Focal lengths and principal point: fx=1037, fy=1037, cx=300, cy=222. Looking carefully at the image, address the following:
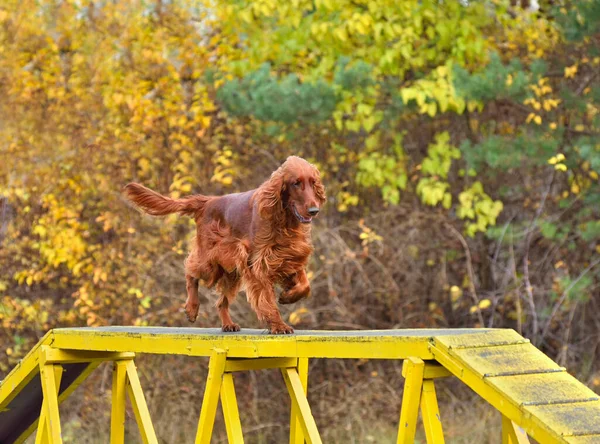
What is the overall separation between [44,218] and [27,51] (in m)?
2.10

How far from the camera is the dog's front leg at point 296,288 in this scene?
5.92m

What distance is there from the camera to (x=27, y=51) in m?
12.1

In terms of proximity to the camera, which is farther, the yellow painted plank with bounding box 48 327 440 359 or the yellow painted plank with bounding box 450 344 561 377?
the yellow painted plank with bounding box 48 327 440 359

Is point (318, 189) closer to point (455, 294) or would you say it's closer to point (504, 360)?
point (504, 360)

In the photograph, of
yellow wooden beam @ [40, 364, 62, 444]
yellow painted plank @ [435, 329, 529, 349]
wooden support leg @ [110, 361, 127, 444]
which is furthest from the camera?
wooden support leg @ [110, 361, 127, 444]

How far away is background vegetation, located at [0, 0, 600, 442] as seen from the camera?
10.3 m

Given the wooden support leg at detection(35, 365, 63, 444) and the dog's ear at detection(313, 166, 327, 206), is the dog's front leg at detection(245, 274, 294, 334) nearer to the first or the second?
the dog's ear at detection(313, 166, 327, 206)

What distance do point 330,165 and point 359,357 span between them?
19.5 ft

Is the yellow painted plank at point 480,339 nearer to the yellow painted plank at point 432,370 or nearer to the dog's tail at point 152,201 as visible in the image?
the yellow painted plank at point 432,370

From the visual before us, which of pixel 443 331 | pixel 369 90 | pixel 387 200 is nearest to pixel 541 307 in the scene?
pixel 387 200

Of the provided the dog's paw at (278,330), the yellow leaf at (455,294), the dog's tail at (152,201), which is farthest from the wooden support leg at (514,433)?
the yellow leaf at (455,294)

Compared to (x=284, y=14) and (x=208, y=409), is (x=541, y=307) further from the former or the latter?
(x=208, y=409)

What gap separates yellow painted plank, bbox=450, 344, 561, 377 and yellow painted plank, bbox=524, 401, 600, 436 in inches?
12.3

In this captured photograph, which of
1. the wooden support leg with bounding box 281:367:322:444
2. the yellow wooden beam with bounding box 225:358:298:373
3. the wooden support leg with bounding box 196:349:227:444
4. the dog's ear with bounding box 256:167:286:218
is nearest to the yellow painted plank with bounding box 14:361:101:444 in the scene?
the wooden support leg with bounding box 196:349:227:444
